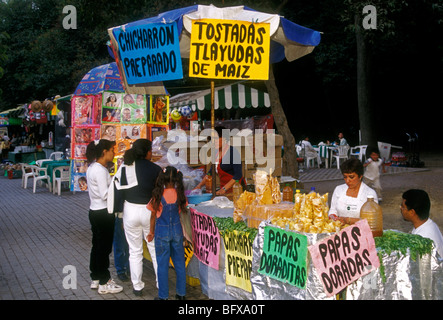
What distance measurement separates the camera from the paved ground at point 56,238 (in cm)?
552

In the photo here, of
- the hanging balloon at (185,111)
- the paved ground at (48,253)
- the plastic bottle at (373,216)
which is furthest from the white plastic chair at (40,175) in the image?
the plastic bottle at (373,216)

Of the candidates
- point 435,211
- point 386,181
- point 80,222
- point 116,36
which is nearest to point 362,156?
point 386,181

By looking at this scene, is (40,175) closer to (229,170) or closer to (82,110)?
(82,110)

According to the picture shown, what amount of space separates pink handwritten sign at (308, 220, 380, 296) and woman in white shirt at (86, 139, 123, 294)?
2.84 metres

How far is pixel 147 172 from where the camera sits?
5133 millimetres

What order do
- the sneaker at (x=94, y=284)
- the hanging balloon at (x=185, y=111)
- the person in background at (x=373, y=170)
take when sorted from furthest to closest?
1. the hanging balloon at (x=185, y=111)
2. the person in background at (x=373, y=170)
3. the sneaker at (x=94, y=284)

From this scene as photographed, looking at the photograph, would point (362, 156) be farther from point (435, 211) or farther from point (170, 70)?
point (170, 70)

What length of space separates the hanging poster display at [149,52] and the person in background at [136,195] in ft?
3.14

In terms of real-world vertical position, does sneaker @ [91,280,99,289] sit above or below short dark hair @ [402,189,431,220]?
below

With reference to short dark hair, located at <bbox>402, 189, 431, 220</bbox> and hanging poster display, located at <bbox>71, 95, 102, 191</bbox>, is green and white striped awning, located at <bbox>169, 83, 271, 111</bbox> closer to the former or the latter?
hanging poster display, located at <bbox>71, 95, 102, 191</bbox>

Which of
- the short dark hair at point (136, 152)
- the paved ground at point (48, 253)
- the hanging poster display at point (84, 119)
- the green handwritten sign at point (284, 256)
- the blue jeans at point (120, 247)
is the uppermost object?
the hanging poster display at point (84, 119)

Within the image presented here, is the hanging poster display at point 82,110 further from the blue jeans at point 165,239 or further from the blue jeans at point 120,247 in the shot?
the blue jeans at point 165,239

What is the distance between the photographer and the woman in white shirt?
5.31 meters

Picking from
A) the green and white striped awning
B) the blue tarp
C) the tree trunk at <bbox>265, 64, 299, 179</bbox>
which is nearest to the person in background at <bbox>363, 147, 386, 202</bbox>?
the tree trunk at <bbox>265, 64, 299, 179</bbox>
